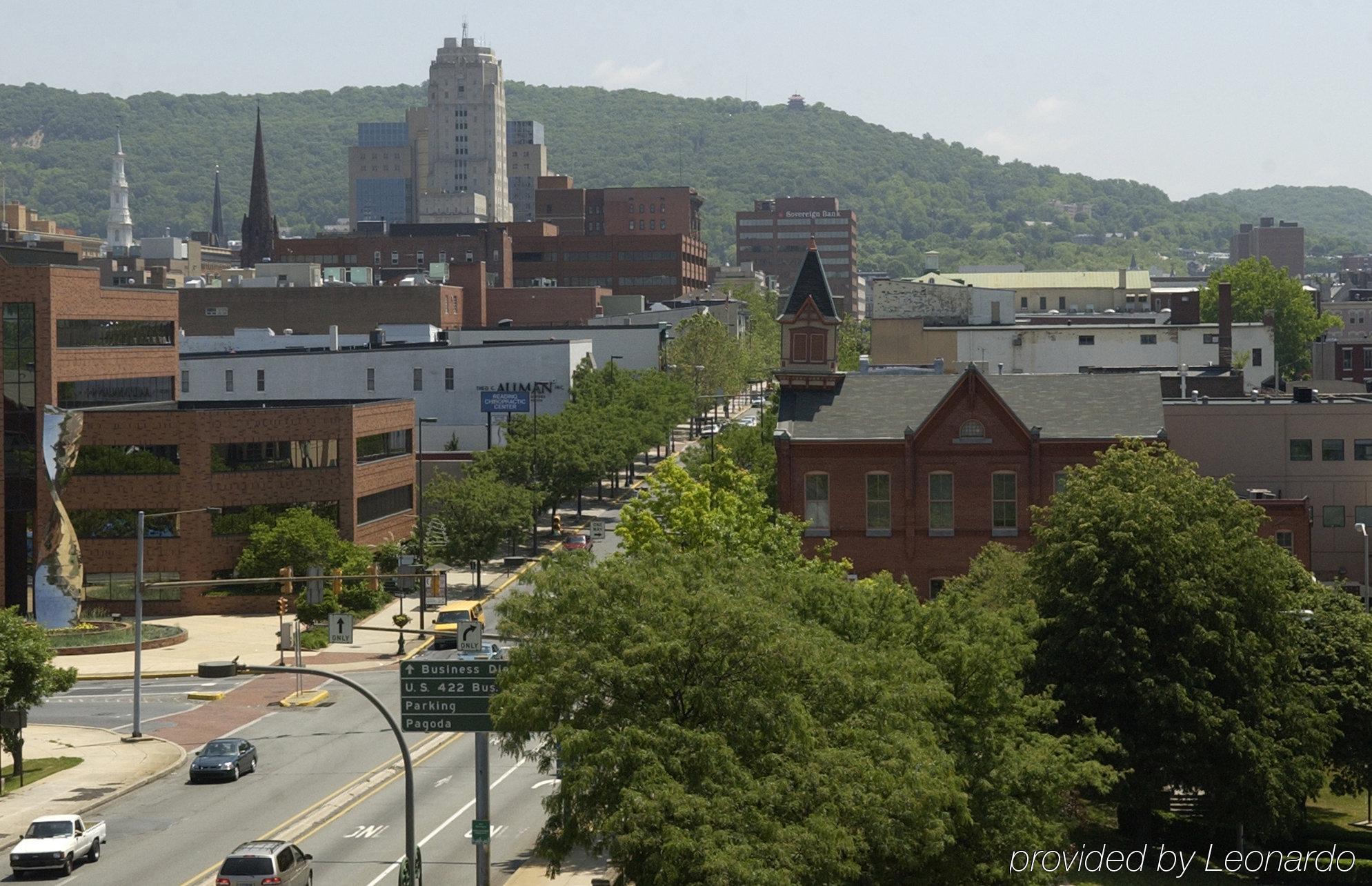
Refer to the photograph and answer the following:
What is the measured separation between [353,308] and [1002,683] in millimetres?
139987

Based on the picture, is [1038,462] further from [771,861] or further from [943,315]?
[943,315]

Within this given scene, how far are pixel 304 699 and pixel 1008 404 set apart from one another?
30.4 m

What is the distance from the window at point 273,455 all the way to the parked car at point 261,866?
56058mm

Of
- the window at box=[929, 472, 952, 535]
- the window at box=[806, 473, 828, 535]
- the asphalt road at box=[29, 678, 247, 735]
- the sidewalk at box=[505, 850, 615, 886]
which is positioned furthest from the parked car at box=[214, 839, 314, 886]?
the window at box=[929, 472, 952, 535]

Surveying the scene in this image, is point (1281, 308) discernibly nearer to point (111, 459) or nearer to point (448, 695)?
point (111, 459)

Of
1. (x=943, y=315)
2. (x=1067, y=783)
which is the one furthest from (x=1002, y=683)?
(x=943, y=315)

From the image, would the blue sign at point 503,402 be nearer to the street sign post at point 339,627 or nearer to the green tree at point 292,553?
the green tree at point 292,553

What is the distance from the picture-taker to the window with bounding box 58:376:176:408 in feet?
310

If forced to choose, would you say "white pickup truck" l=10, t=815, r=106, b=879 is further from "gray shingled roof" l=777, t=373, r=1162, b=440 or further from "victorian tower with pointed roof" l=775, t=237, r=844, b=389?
"victorian tower with pointed roof" l=775, t=237, r=844, b=389

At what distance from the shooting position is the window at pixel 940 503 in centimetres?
7150

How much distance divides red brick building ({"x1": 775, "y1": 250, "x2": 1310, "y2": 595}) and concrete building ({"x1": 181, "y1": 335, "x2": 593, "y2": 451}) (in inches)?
2502

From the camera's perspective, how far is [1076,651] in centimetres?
4688

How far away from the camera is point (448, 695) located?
124 ft

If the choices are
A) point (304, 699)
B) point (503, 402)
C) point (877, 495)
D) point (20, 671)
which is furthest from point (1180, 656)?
point (503, 402)
